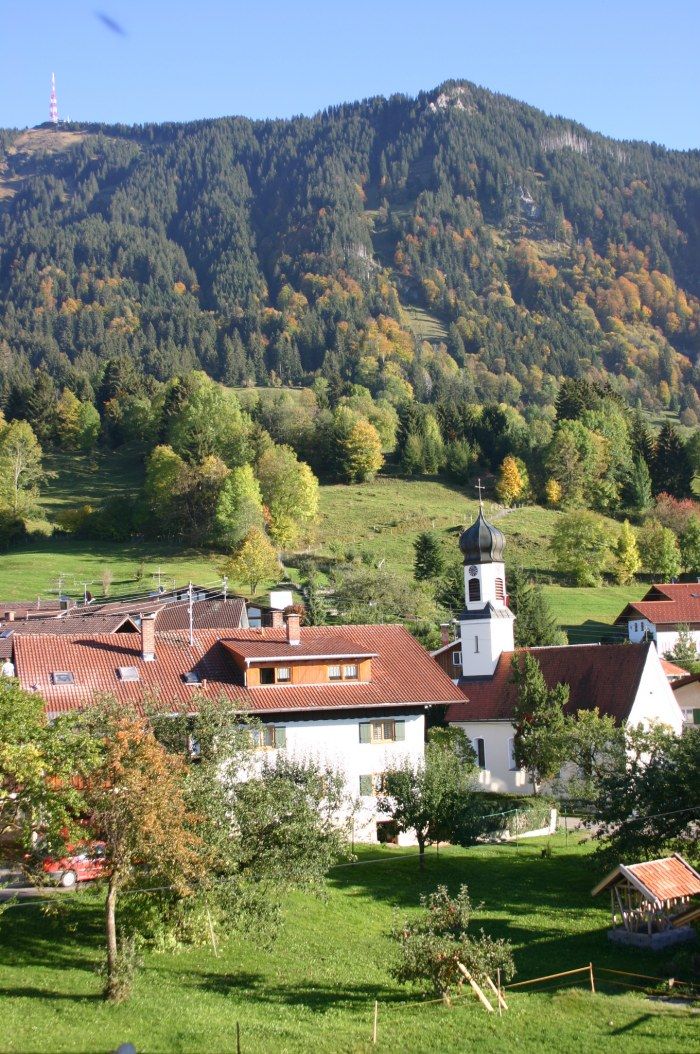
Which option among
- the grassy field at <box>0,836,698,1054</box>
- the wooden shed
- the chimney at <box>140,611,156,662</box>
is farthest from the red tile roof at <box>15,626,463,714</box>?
the wooden shed

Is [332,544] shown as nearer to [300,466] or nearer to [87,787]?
[300,466]

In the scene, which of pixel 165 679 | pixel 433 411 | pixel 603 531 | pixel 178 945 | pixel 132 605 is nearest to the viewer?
pixel 178 945

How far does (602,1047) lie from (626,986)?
4558mm

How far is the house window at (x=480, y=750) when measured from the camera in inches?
2212

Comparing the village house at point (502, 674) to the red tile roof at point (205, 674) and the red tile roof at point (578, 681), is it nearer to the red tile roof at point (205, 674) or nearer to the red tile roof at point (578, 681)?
the red tile roof at point (578, 681)

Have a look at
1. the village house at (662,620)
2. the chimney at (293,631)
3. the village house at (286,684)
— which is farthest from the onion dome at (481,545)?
the village house at (662,620)

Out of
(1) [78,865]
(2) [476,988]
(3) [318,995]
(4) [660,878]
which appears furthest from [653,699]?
(3) [318,995]

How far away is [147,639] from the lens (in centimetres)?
4341

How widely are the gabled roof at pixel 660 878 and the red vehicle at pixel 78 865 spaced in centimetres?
1460

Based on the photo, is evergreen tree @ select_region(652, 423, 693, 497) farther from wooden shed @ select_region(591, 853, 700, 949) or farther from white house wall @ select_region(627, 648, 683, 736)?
wooden shed @ select_region(591, 853, 700, 949)

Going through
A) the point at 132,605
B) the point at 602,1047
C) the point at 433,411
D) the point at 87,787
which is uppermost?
the point at 433,411

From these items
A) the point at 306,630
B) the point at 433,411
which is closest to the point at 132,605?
the point at 306,630

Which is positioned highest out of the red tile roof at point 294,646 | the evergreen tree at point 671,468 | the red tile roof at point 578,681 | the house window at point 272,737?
the evergreen tree at point 671,468

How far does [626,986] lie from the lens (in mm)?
29328
